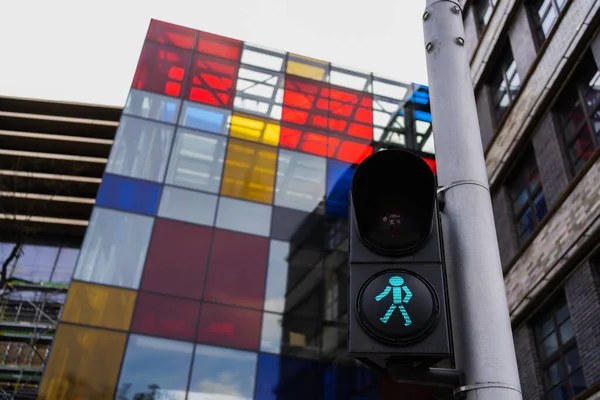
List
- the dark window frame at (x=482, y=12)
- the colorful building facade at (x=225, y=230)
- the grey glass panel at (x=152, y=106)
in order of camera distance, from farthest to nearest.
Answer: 1. the dark window frame at (x=482, y=12)
2. the grey glass panel at (x=152, y=106)
3. the colorful building facade at (x=225, y=230)

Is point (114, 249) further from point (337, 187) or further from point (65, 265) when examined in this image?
point (65, 265)

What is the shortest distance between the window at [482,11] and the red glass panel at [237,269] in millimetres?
12437

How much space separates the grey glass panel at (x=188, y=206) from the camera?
18.7 metres

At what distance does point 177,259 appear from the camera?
1778 centimetres

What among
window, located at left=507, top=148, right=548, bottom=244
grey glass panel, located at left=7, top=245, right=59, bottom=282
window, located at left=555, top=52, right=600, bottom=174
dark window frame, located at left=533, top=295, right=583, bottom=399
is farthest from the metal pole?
grey glass panel, located at left=7, top=245, right=59, bottom=282

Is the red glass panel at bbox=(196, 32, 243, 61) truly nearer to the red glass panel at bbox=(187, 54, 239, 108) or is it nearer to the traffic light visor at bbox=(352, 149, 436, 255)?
the red glass panel at bbox=(187, 54, 239, 108)

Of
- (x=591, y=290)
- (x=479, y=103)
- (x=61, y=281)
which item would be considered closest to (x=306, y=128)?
(x=479, y=103)

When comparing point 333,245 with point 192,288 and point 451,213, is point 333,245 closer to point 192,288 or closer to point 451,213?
point 192,288

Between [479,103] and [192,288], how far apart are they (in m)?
12.5

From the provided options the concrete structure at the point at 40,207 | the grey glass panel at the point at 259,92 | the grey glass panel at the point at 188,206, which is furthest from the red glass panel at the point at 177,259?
the concrete structure at the point at 40,207

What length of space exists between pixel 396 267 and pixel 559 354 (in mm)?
13302

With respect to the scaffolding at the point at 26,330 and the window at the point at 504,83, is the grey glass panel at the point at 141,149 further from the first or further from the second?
the scaffolding at the point at 26,330

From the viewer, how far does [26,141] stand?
1598 inches

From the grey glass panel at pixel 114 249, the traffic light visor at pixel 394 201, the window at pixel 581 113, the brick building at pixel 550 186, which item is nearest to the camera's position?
the traffic light visor at pixel 394 201
